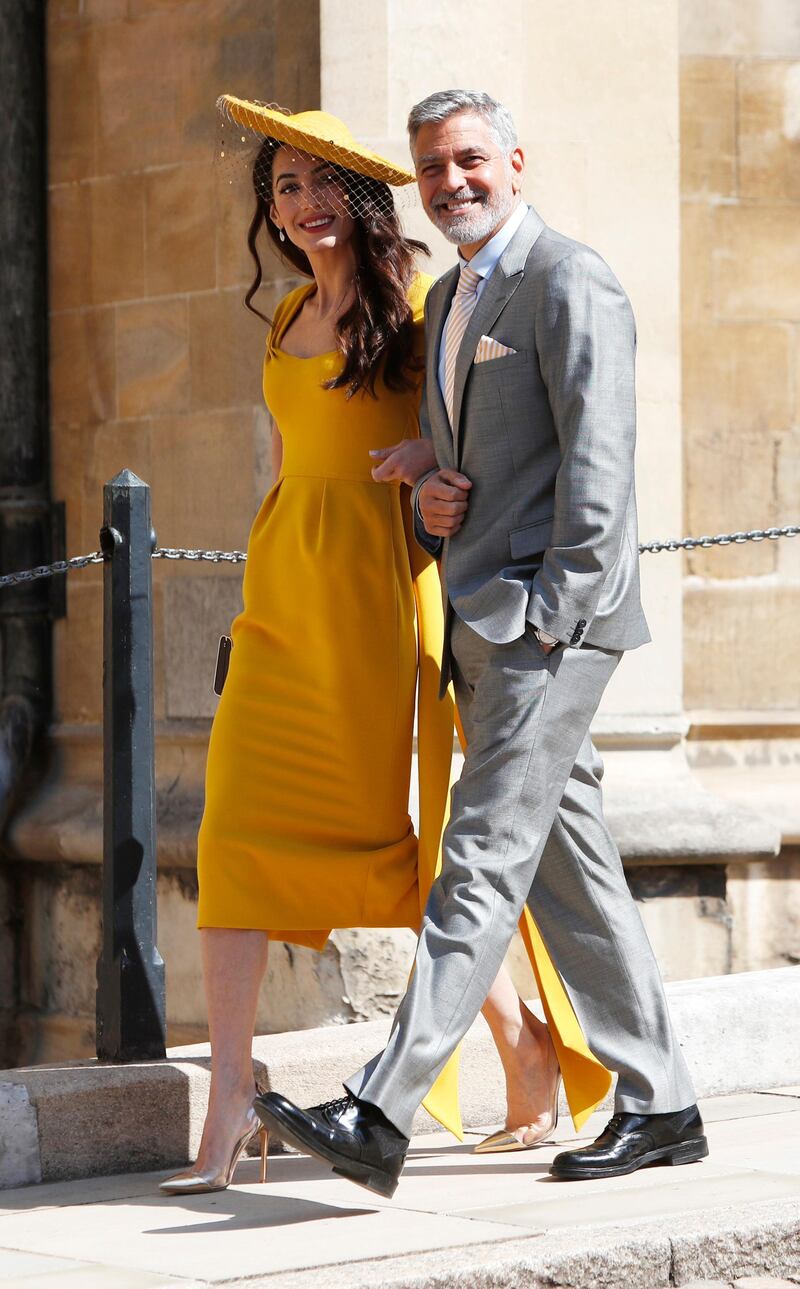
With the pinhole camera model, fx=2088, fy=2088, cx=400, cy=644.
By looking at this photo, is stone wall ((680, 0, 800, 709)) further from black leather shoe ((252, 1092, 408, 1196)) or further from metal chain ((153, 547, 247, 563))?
black leather shoe ((252, 1092, 408, 1196))

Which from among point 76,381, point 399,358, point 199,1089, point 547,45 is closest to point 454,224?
point 399,358

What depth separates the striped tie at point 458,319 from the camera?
11.6ft

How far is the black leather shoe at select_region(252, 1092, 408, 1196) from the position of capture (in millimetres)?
3053

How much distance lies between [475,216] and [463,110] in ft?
0.57

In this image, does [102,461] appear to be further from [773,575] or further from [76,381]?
[773,575]

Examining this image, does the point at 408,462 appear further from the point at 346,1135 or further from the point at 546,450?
the point at 346,1135

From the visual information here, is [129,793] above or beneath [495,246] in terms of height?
beneath

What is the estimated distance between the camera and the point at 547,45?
18.6 ft

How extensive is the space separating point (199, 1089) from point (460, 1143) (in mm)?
522

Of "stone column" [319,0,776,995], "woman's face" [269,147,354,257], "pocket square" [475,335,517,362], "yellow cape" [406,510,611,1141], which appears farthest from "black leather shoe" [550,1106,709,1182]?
"stone column" [319,0,776,995]

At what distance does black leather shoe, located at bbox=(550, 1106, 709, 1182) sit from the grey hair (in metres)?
1.67

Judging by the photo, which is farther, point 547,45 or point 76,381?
point 76,381

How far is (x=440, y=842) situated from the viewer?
377 centimetres

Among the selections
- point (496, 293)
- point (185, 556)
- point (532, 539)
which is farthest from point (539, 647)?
point (185, 556)
